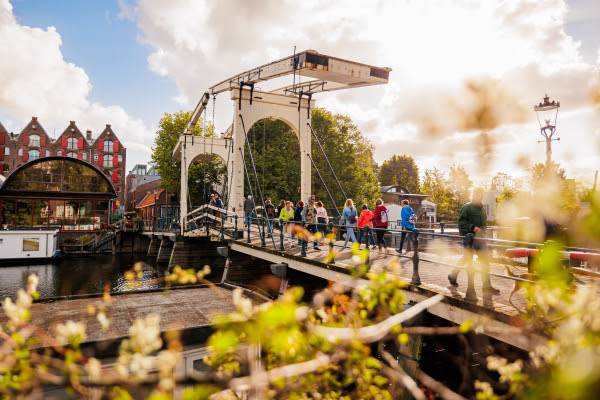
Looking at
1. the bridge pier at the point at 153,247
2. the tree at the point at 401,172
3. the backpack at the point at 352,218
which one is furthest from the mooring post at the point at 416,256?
the tree at the point at 401,172

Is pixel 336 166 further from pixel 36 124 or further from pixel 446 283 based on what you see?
pixel 36 124

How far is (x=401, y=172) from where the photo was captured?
6284cm

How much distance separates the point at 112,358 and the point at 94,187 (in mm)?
32833

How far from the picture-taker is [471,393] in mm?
5543

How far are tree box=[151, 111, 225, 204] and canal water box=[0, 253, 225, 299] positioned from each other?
740cm

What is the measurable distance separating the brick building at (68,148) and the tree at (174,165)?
73.2 ft

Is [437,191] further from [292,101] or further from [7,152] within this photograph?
[7,152]

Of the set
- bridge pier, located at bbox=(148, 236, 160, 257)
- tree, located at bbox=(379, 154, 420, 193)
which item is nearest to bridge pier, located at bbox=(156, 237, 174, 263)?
bridge pier, located at bbox=(148, 236, 160, 257)

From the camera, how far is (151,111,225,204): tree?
30.4m

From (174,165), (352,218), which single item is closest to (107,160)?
(174,165)

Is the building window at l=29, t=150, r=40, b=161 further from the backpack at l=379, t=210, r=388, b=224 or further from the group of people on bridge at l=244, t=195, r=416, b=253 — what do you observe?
the backpack at l=379, t=210, r=388, b=224

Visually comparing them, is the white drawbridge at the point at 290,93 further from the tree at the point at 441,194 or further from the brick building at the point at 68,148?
the brick building at the point at 68,148

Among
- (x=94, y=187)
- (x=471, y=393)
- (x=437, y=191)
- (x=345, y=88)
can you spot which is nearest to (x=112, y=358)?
(x=471, y=393)

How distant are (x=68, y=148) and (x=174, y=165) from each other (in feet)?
96.5
